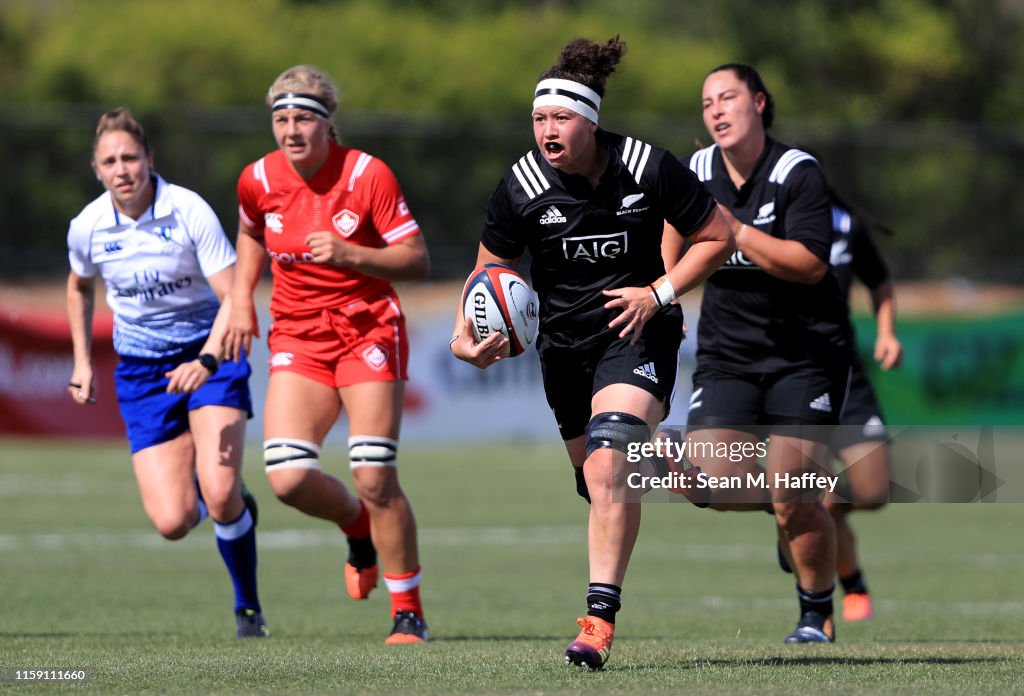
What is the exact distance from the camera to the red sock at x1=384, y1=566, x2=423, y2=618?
7.54 metres

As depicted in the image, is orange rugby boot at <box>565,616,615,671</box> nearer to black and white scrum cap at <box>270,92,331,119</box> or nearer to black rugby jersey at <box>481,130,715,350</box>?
black rugby jersey at <box>481,130,715,350</box>

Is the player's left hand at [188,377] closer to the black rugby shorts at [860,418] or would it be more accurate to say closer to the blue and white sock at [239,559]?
the blue and white sock at [239,559]

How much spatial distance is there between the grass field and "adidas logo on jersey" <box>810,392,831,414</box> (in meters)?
1.07

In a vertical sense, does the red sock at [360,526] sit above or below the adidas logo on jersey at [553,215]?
below

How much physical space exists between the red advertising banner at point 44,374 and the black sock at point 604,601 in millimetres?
16232

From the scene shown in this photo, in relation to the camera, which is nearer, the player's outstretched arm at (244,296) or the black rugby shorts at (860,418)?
the player's outstretched arm at (244,296)

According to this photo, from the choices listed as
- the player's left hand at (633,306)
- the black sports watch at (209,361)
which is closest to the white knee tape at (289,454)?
the black sports watch at (209,361)

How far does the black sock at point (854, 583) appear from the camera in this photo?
29.8 feet

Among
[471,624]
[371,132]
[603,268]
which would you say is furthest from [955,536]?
[371,132]

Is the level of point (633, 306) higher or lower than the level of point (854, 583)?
higher

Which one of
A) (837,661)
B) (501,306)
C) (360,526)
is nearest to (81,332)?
(360,526)

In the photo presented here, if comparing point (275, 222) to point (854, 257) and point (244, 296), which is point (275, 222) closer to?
point (244, 296)

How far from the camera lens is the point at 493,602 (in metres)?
9.77

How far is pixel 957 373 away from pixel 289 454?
1645 centimetres
